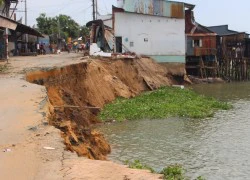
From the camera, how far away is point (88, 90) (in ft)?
65.9

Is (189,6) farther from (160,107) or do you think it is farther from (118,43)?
(160,107)

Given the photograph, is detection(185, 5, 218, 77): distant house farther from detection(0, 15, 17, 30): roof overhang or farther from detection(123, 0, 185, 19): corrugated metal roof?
detection(0, 15, 17, 30): roof overhang

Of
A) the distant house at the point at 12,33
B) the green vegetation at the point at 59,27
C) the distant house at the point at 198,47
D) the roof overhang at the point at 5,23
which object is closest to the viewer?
the roof overhang at the point at 5,23

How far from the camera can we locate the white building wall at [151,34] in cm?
3662

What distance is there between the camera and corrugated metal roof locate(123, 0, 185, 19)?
3647 cm

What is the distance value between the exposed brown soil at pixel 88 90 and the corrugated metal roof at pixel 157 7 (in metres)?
5.70

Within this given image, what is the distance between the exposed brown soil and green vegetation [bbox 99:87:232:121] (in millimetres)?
792

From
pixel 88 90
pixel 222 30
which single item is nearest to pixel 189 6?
pixel 222 30

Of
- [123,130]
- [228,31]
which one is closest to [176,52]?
[228,31]

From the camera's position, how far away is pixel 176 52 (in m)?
38.6

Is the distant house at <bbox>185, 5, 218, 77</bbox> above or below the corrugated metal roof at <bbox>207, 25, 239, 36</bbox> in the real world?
below

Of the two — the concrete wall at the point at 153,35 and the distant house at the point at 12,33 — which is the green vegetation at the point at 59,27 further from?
the concrete wall at the point at 153,35

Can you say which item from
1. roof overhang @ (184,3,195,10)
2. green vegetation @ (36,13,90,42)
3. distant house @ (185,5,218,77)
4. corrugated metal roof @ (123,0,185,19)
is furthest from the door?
green vegetation @ (36,13,90,42)

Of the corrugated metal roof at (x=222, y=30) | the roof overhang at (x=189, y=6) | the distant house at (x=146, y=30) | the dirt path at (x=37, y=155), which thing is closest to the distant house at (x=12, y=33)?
the distant house at (x=146, y=30)
